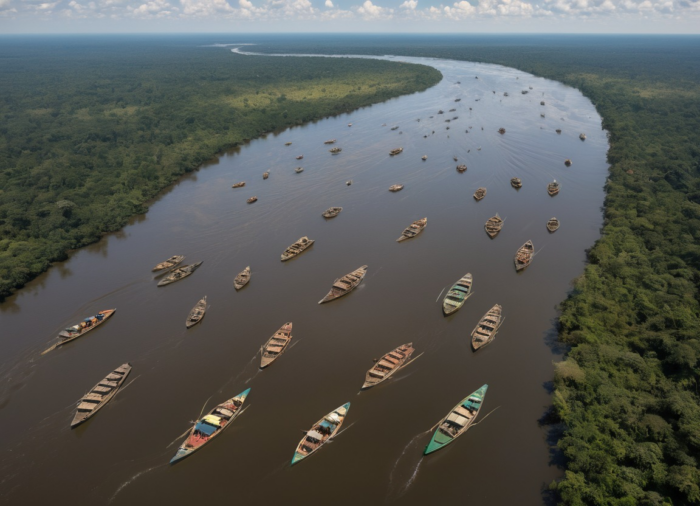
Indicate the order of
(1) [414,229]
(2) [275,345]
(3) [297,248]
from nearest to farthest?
(2) [275,345] → (3) [297,248] → (1) [414,229]

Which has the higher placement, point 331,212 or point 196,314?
point 331,212

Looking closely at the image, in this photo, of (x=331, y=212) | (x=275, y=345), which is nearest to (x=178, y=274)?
(x=275, y=345)

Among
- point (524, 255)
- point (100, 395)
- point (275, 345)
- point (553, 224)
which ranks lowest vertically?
point (100, 395)

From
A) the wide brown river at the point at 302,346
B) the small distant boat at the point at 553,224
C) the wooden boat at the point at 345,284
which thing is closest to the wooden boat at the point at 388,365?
the wide brown river at the point at 302,346

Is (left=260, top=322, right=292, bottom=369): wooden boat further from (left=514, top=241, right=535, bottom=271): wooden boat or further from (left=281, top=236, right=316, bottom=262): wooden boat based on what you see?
(left=514, top=241, right=535, bottom=271): wooden boat

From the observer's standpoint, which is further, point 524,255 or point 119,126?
point 119,126

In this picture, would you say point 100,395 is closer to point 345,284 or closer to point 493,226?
point 345,284
